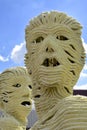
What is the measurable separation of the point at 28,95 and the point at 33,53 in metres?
1.32

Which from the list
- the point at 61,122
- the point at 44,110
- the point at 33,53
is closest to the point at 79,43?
the point at 33,53

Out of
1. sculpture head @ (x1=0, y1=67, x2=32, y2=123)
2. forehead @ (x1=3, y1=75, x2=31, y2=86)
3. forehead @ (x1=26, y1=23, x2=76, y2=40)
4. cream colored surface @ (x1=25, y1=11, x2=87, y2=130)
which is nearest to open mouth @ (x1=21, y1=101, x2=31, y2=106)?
sculpture head @ (x1=0, y1=67, x2=32, y2=123)

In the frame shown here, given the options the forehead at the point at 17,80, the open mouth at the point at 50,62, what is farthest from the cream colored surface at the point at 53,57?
the forehead at the point at 17,80

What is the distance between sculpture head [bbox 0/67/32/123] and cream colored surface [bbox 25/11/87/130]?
124cm

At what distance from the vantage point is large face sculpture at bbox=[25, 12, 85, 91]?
2316mm

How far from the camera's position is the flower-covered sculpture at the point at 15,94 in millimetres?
3766

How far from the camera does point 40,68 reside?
2.35 meters

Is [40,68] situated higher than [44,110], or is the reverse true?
[40,68]

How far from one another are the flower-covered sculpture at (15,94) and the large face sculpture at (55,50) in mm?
1237

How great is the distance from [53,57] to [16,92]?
1533 mm

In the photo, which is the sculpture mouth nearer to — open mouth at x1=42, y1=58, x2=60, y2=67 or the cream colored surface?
the cream colored surface

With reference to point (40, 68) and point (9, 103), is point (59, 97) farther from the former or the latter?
point (9, 103)

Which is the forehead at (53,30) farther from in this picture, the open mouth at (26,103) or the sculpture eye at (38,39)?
the open mouth at (26,103)

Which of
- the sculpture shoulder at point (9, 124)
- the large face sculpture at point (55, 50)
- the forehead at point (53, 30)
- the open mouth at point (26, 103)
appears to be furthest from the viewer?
the open mouth at point (26, 103)
